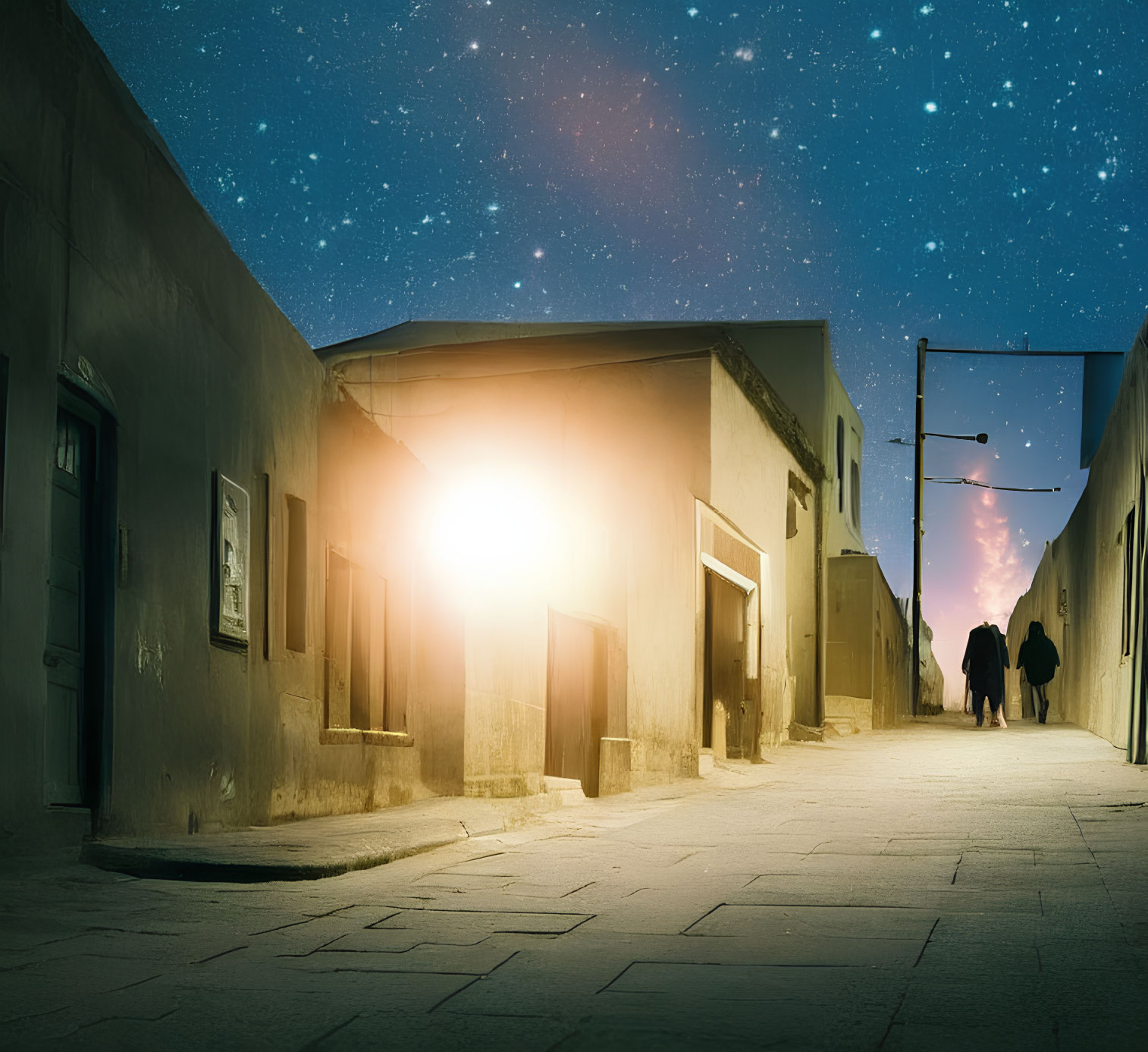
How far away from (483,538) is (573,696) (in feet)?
9.63

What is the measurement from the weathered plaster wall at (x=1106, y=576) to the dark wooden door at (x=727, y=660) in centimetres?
413

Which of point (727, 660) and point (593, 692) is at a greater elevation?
point (727, 660)

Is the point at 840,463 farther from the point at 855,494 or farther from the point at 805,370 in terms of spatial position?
the point at 805,370

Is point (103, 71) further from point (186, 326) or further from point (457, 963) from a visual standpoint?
point (457, 963)

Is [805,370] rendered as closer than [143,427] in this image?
No

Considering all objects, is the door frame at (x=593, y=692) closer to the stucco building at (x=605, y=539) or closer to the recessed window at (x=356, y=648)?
the stucco building at (x=605, y=539)

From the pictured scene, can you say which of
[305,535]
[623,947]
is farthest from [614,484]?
[623,947]

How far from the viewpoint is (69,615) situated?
19.2 feet

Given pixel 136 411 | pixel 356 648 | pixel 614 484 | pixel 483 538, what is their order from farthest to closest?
pixel 614 484 → pixel 483 538 → pixel 356 648 → pixel 136 411

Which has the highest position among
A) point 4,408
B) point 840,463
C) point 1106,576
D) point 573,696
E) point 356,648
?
point 840,463

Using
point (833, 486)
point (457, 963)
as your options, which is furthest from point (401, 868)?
point (833, 486)

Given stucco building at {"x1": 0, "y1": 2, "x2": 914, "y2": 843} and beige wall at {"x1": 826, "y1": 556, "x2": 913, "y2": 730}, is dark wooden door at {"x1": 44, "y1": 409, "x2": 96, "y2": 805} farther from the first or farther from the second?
beige wall at {"x1": 826, "y1": 556, "x2": 913, "y2": 730}

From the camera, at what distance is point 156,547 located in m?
6.57

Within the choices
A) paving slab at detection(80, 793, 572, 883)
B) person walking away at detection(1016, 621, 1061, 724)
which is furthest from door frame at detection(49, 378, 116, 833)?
person walking away at detection(1016, 621, 1061, 724)
